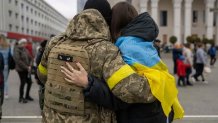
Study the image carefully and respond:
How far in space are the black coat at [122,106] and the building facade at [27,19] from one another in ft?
123

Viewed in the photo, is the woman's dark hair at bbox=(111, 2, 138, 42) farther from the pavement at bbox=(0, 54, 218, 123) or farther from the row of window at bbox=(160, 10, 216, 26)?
the row of window at bbox=(160, 10, 216, 26)

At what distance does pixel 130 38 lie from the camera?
8.18 feet

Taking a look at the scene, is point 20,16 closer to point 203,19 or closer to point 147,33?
point 203,19

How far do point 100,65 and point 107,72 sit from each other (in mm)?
67

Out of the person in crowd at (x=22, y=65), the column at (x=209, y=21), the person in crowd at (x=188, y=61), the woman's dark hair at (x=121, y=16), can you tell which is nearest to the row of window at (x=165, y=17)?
the column at (x=209, y=21)

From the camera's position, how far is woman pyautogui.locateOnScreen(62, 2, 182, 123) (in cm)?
242

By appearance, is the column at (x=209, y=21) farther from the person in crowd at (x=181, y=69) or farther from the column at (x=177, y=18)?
the person in crowd at (x=181, y=69)

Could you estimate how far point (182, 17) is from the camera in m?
71.6

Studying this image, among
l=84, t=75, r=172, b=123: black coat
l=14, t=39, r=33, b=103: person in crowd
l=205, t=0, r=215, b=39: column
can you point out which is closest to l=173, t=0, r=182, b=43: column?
l=205, t=0, r=215, b=39: column

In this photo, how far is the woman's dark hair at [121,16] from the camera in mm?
2604

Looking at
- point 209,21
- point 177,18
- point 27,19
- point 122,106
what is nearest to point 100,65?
point 122,106

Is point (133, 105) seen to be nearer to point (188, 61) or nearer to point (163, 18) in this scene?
Answer: point (188, 61)

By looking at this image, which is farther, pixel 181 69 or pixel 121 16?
pixel 181 69

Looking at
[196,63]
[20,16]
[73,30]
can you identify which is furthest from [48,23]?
[73,30]
